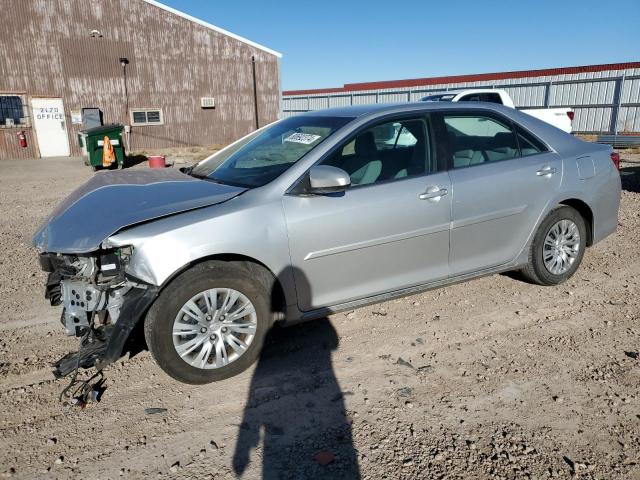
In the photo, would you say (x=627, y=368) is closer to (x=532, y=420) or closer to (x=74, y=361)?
(x=532, y=420)

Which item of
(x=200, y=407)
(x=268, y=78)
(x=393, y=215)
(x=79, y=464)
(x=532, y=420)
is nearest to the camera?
(x=79, y=464)

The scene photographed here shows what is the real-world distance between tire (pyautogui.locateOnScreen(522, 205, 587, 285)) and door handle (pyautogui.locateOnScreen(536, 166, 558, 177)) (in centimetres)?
35

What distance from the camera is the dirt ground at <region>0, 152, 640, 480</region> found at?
8.16 ft

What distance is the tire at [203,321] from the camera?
2975mm

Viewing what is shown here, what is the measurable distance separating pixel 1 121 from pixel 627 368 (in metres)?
21.7

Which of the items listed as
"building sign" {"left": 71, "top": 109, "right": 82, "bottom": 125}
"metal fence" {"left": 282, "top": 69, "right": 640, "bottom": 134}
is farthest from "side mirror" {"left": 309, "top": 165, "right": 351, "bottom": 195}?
"building sign" {"left": 71, "top": 109, "right": 82, "bottom": 125}

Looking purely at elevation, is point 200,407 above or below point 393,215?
below

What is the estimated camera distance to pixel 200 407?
298 cm

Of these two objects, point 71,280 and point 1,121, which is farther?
point 1,121

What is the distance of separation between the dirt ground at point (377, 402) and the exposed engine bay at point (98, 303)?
30 centimetres

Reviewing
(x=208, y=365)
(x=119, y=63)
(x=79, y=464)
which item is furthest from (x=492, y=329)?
(x=119, y=63)

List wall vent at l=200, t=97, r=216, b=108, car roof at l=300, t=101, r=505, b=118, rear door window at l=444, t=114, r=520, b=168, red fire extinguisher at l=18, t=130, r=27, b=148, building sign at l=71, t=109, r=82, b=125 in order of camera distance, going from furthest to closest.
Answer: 1. wall vent at l=200, t=97, r=216, b=108
2. building sign at l=71, t=109, r=82, b=125
3. red fire extinguisher at l=18, t=130, r=27, b=148
4. rear door window at l=444, t=114, r=520, b=168
5. car roof at l=300, t=101, r=505, b=118

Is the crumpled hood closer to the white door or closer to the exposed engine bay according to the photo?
the exposed engine bay

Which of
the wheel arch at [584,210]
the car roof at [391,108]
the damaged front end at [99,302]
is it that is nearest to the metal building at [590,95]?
the wheel arch at [584,210]
